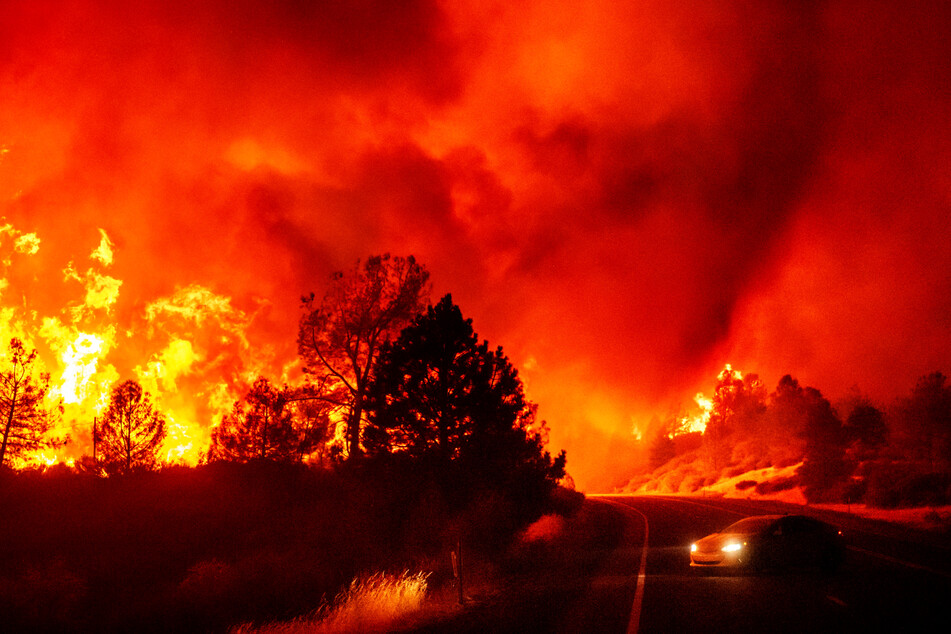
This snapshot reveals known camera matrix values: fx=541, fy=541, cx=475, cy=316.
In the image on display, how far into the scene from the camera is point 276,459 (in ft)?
118

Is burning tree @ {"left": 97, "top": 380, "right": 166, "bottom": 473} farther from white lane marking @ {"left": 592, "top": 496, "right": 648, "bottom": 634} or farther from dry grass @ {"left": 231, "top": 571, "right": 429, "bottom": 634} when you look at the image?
white lane marking @ {"left": 592, "top": 496, "right": 648, "bottom": 634}

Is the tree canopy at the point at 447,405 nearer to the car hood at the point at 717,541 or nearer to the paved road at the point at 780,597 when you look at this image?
the paved road at the point at 780,597

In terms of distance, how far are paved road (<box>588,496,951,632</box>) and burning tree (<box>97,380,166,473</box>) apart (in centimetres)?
3326

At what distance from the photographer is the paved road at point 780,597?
934cm

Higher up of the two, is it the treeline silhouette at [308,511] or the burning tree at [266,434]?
the burning tree at [266,434]

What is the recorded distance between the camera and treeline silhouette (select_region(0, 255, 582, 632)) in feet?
56.1

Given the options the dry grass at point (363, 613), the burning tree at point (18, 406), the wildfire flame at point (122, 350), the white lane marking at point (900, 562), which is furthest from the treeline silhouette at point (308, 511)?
the wildfire flame at point (122, 350)

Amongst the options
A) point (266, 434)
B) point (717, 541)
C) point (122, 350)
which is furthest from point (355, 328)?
point (122, 350)

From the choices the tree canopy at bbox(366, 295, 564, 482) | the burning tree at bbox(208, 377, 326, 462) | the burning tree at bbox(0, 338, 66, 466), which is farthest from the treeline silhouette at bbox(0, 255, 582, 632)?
the burning tree at bbox(0, 338, 66, 466)

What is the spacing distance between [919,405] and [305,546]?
6572cm

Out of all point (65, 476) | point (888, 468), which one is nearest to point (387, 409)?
point (65, 476)

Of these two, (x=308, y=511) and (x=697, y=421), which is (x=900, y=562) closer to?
(x=308, y=511)

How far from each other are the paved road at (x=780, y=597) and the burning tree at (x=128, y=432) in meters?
33.3

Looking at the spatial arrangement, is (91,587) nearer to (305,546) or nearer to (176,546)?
(176,546)
